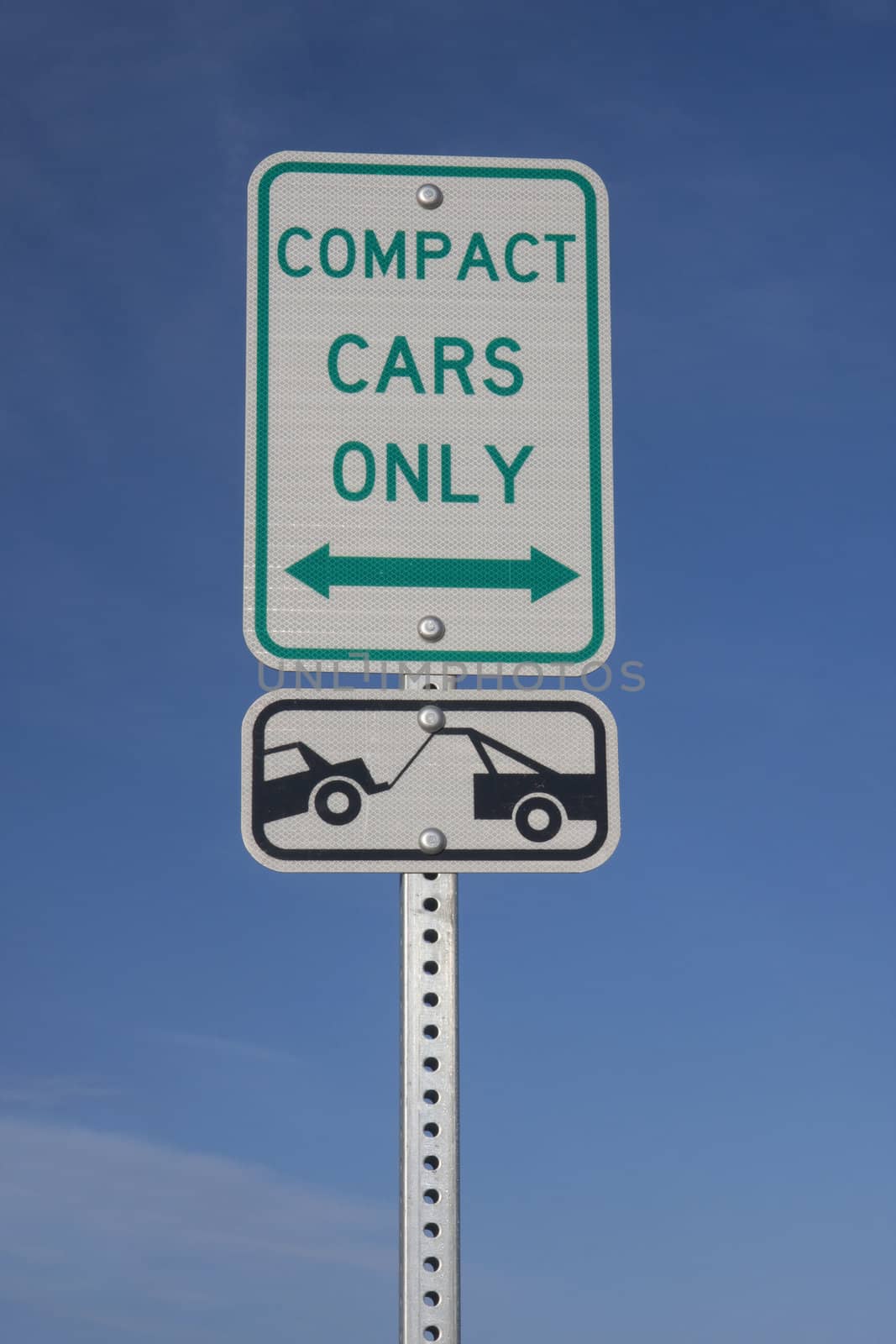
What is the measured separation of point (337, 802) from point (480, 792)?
261 millimetres

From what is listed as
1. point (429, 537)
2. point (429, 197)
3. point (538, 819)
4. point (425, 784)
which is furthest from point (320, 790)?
point (429, 197)

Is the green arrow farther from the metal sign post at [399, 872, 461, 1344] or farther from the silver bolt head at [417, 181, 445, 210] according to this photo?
the silver bolt head at [417, 181, 445, 210]

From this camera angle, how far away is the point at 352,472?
2.70 meters

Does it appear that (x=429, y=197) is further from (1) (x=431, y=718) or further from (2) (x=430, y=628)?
(1) (x=431, y=718)

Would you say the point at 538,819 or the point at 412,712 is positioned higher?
the point at 412,712

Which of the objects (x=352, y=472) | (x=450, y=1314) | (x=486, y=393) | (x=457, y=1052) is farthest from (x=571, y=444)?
(x=450, y=1314)

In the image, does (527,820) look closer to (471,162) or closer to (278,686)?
(278,686)

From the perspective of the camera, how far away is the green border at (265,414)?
2658mm

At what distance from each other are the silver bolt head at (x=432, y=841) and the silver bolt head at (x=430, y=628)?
36 cm

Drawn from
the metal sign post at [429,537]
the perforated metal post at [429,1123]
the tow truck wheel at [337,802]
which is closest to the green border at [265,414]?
the metal sign post at [429,537]

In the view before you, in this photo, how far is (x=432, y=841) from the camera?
2.52m

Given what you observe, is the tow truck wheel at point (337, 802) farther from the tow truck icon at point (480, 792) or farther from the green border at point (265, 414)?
the green border at point (265, 414)

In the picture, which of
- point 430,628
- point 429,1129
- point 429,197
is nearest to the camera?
point 429,1129

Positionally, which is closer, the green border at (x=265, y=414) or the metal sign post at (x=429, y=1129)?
the metal sign post at (x=429, y=1129)
